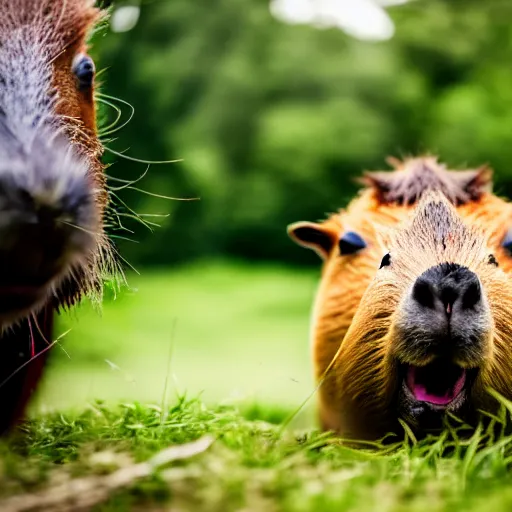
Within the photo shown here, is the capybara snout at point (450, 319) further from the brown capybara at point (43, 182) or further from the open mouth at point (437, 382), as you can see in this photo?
the brown capybara at point (43, 182)

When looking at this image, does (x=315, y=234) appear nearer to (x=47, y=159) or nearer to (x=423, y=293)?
(x=423, y=293)

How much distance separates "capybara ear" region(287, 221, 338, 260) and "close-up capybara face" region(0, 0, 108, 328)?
1.24 meters

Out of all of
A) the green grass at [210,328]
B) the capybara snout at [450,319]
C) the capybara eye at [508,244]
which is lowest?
→ the green grass at [210,328]

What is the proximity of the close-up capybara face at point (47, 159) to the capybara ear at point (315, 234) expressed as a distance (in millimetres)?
1235

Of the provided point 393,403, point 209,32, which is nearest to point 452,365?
point 393,403

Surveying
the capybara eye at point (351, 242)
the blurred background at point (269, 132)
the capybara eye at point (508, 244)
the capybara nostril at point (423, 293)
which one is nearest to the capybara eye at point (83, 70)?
the capybara eye at point (351, 242)

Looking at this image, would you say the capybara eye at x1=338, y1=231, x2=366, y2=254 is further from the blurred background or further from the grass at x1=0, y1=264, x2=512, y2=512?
the blurred background

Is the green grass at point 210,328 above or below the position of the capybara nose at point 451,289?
below

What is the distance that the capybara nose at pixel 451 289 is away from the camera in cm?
309

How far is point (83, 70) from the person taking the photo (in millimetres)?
3566

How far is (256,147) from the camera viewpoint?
17.7 metres

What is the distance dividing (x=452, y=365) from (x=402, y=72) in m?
15.0

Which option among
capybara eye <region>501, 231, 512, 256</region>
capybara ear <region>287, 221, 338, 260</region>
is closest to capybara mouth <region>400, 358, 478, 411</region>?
capybara eye <region>501, 231, 512, 256</region>

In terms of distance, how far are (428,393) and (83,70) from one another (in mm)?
2136
